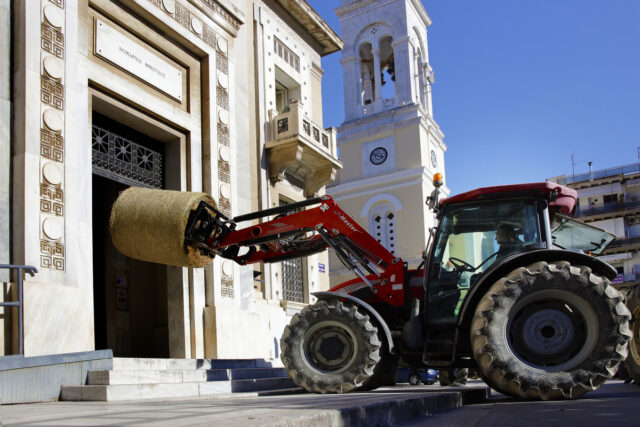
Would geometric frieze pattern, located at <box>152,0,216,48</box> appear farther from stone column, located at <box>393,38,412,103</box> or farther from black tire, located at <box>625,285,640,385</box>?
stone column, located at <box>393,38,412,103</box>

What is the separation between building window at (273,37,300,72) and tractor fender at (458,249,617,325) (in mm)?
11518

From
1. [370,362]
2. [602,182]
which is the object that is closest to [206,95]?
[370,362]

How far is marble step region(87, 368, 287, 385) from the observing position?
6.99 m

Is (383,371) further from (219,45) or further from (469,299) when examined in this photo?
(219,45)

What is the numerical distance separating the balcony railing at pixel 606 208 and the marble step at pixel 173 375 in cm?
4717

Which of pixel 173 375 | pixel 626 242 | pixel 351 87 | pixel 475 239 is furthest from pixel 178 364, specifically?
pixel 626 242

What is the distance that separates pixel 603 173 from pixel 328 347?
53486 millimetres

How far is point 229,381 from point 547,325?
377 cm

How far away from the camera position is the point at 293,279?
54.4 feet

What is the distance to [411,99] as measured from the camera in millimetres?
41906

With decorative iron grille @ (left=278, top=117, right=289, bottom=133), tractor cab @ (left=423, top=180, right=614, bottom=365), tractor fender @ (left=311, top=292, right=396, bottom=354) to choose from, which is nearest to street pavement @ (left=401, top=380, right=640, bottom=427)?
Result: tractor cab @ (left=423, top=180, right=614, bottom=365)

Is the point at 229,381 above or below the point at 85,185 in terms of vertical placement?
below

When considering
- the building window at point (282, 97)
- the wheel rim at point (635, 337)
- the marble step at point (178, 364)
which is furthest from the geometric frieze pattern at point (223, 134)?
the wheel rim at point (635, 337)

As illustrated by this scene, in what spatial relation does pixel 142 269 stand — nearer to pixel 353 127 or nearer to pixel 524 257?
pixel 524 257
